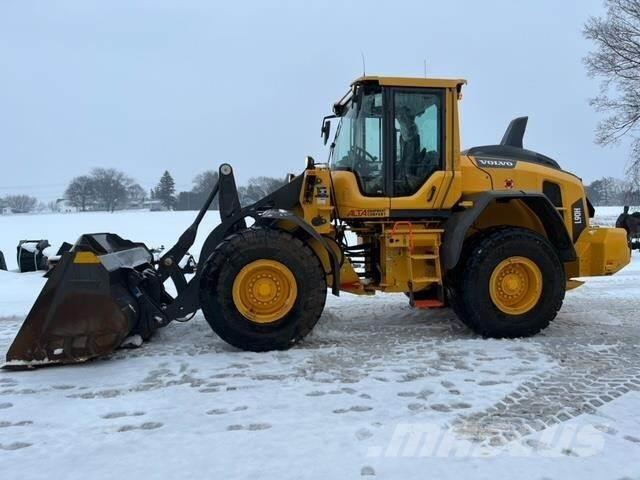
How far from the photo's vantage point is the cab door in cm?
569

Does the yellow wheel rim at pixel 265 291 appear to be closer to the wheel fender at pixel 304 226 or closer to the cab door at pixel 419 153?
the wheel fender at pixel 304 226

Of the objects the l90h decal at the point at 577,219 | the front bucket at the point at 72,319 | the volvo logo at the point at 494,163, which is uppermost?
the volvo logo at the point at 494,163

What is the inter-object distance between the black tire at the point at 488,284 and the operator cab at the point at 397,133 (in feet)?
3.14

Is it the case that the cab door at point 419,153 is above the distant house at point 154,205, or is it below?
below

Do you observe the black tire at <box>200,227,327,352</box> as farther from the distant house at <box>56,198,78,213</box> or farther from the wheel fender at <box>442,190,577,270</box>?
the distant house at <box>56,198,78,213</box>

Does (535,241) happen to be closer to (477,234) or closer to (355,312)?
(477,234)

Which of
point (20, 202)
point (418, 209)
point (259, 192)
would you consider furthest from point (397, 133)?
point (20, 202)

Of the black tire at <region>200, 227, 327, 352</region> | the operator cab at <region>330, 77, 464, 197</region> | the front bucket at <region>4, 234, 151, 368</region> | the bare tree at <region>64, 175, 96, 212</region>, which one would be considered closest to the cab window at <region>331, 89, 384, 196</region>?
the operator cab at <region>330, 77, 464, 197</region>

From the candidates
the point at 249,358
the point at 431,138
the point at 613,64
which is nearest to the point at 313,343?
the point at 249,358

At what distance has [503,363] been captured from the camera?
15.2ft

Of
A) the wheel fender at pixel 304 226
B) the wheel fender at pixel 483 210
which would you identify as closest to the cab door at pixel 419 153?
the wheel fender at pixel 483 210

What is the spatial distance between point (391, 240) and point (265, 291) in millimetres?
1456

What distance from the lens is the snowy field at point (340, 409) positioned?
291cm

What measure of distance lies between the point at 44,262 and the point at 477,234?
9.78 metres
